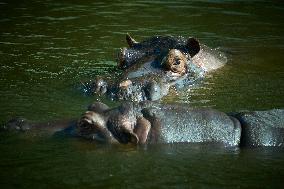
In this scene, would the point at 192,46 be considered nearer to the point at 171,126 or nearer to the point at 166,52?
the point at 166,52

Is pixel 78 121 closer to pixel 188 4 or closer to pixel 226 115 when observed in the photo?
pixel 226 115

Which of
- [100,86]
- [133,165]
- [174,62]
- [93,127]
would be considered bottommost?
[133,165]

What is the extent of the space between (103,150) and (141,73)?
109 inches

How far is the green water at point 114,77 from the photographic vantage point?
5.64 meters

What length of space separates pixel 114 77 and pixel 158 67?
73cm

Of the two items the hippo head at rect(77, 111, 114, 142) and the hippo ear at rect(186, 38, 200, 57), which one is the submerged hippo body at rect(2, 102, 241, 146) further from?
the hippo ear at rect(186, 38, 200, 57)

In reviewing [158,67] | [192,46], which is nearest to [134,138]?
[158,67]

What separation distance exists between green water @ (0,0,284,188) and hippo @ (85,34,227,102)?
0.22 m

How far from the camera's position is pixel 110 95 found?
26.3ft

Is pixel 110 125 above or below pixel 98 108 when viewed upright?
below

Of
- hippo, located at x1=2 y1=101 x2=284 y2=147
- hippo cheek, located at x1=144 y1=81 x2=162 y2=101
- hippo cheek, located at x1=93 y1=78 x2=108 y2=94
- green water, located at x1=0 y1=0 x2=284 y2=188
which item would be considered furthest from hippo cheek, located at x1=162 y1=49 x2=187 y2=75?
hippo, located at x1=2 y1=101 x2=284 y2=147

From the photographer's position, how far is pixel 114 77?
865 cm

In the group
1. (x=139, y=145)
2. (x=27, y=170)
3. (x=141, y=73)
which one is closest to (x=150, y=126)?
(x=139, y=145)

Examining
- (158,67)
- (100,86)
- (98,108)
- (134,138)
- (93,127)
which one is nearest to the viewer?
(134,138)
